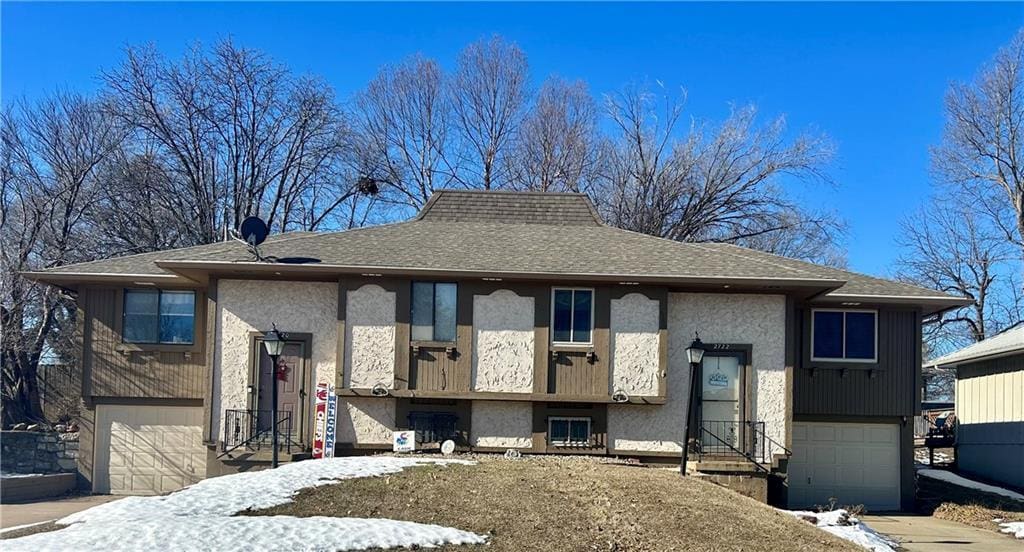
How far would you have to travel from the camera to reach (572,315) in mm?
17141

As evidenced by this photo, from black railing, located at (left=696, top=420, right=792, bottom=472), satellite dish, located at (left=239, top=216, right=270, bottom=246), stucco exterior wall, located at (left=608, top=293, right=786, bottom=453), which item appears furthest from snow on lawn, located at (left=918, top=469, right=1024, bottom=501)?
satellite dish, located at (left=239, top=216, right=270, bottom=246)

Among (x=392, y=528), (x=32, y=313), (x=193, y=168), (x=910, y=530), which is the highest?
(x=193, y=168)

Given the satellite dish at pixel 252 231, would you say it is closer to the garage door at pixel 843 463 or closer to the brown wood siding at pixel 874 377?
the brown wood siding at pixel 874 377

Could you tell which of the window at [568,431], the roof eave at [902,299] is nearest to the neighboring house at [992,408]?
the roof eave at [902,299]

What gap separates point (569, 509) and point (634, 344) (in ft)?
21.0

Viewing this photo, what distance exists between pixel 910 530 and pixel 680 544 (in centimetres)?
739

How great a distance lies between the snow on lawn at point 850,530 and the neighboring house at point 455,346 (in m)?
2.75

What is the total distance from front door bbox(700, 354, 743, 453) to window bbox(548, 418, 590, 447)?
2.16m

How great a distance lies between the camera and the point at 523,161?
3538 cm

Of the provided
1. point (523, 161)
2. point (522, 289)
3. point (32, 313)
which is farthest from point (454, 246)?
point (523, 161)

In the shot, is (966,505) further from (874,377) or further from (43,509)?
(43,509)

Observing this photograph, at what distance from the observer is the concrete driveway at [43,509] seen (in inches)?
556

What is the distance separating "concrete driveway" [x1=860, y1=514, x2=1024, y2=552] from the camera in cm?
1384

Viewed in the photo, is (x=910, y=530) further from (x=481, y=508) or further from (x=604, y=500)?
(x=481, y=508)
